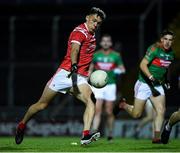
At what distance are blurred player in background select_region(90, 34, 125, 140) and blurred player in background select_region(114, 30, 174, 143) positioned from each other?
315 centimetres

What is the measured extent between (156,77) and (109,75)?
3790 millimetres

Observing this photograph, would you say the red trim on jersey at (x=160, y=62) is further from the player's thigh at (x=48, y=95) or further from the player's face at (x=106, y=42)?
the player's face at (x=106, y=42)

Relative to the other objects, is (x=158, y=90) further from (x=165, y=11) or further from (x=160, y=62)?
(x=165, y=11)

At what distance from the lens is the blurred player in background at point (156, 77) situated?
Answer: 14.9 m

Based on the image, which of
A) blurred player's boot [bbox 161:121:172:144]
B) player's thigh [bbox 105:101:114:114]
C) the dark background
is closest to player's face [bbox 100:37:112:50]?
player's thigh [bbox 105:101:114:114]

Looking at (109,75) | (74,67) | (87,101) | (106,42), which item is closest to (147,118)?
(109,75)

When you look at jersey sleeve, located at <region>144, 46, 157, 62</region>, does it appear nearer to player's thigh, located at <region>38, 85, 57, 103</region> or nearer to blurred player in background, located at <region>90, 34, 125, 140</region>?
player's thigh, located at <region>38, 85, 57, 103</region>

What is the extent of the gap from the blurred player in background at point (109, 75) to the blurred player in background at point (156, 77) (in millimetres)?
3149

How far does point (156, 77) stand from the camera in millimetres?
15133

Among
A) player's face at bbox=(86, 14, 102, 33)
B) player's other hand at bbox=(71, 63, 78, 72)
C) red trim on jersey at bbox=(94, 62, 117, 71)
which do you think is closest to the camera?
player's other hand at bbox=(71, 63, 78, 72)

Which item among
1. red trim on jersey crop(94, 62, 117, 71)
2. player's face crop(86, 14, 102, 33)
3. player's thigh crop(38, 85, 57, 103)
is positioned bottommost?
player's thigh crop(38, 85, 57, 103)

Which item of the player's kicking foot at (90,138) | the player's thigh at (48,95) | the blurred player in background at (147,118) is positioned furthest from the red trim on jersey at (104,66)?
the player's kicking foot at (90,138)

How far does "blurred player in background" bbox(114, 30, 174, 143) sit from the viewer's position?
1486 cm

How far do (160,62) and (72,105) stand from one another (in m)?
7.97
